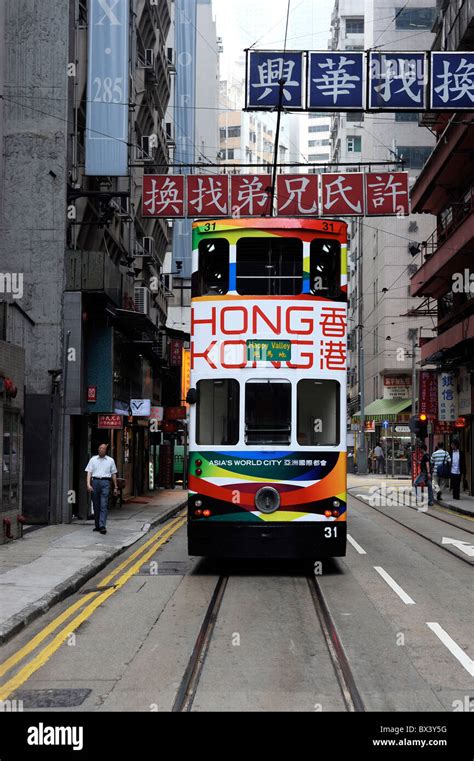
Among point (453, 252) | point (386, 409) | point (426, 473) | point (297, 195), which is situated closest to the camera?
point (297, 195)

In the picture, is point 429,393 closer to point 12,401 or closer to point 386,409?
point 386,409

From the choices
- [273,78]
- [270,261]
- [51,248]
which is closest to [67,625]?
[270,261]

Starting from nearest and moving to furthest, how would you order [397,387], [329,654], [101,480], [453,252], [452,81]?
[329,654] → [101,480] → [452,81] → [453,252] → [397,387]

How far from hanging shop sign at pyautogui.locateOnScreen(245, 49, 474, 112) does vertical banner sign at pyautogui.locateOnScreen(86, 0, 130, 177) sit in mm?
4897

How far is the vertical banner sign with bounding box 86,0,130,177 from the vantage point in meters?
23.2

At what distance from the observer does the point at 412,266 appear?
2527 inches

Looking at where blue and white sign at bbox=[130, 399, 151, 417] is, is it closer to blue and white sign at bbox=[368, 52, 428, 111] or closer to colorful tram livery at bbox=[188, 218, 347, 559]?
blue and white sign at bbox=[368, 52, 428, 111]

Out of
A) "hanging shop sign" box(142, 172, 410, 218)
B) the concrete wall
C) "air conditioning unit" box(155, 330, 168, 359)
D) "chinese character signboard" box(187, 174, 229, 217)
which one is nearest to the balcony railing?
→ "hanging shop sign" box(142, 172, 410, 218)

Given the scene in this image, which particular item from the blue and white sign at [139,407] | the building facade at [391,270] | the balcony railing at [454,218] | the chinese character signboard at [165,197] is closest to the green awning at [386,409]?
the building facade at [391,270]

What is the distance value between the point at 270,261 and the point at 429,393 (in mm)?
29319

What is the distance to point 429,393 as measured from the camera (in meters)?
41.4

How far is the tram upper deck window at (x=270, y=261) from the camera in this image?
13.3 meters

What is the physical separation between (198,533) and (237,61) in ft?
441

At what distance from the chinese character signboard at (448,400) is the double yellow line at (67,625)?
73.9ft
